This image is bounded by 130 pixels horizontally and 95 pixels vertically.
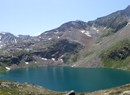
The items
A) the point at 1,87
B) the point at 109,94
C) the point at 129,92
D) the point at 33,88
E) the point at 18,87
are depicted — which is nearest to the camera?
the point at 129,92

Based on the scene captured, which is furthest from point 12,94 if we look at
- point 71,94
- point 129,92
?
point 129,92

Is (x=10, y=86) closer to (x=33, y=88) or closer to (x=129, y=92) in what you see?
(x=33, y=88)

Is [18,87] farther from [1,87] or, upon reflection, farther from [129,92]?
[129,92]

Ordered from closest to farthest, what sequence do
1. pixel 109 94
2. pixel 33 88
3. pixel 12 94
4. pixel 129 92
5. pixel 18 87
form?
pixel 129 92 → pixel 109 94 → pixel 12 94 → pixel 18 87 → pixel 33 88

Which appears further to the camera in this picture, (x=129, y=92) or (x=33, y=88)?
(x=33, y=88)

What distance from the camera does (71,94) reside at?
50406 millimetres

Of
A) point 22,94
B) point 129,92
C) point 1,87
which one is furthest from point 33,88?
point 129,92

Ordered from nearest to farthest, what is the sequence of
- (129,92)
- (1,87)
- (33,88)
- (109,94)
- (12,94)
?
(129,92) → (109,94) → (12,94) → (1,87) → (33,88)

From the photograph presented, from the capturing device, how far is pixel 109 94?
5153cm

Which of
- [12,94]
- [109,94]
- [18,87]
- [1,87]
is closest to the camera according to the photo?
[109,94]

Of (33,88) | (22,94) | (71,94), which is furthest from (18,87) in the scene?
(71,94)

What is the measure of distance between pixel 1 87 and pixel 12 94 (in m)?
11.7

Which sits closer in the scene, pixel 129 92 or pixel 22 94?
pixel 129 92

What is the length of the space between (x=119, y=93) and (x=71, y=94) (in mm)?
8687
